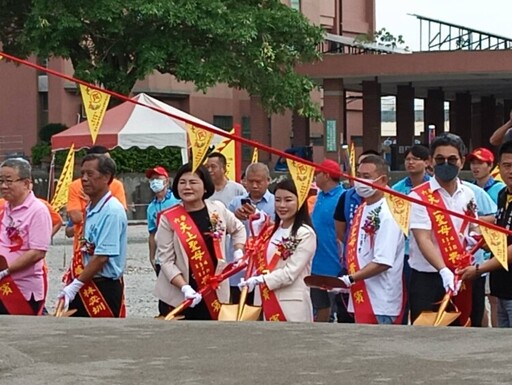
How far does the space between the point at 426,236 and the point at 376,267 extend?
40 cm

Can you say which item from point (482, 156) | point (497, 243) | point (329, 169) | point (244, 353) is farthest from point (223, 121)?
point (244, 353)

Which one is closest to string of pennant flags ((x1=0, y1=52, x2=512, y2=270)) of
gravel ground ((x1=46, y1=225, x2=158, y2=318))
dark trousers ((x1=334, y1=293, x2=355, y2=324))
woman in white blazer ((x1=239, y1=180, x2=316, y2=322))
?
woman in white blazer ((x1=239, y1=180, x2=316, y2=322))

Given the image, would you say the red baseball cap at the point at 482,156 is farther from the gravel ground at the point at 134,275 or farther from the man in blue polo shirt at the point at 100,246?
the gravel ground at the point at 134,275

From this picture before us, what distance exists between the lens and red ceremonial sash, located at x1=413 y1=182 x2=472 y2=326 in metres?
7.57

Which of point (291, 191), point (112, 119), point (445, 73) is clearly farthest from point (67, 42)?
point (291, 191)

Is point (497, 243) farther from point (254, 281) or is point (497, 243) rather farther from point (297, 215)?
point (254, 281)

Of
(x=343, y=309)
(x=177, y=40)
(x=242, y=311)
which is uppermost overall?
(x=177, y=40)

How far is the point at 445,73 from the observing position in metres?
39.8

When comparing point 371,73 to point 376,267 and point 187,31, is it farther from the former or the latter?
point 376,267

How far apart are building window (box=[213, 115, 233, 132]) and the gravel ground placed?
69.0 feet

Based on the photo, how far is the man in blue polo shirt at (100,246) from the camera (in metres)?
7.82

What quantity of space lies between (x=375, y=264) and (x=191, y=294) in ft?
3.80

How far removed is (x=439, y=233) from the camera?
7.63 m

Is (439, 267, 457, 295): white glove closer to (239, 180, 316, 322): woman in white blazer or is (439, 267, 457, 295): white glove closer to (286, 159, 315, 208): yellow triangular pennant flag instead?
(239, 180, 316, 322): woman in white blazer
